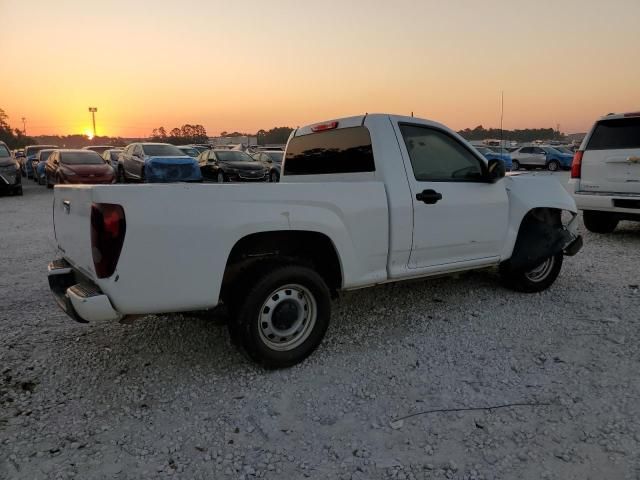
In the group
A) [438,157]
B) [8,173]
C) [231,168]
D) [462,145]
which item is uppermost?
[8,173]

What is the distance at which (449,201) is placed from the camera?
4.02 m

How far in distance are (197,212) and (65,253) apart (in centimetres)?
132

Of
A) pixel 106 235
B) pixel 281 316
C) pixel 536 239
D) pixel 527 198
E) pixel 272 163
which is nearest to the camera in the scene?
pixel 106 235

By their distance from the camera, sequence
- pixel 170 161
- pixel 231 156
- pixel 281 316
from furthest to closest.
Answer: pixel 231 156 < pixel 170 161 < pixel 281 316

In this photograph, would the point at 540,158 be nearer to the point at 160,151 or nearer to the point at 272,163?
the point at 272,163

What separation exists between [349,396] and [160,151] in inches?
684

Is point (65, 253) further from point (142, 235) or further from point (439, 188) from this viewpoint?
point (439, 188)

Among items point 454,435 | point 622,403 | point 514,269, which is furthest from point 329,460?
point 514,269

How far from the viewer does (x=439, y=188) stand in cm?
397

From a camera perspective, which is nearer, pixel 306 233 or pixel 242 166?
pixel 306 233

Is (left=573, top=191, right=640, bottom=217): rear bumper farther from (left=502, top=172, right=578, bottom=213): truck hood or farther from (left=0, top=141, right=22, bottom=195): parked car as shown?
(left=0, top=141, right=22, bottom=195): parked car

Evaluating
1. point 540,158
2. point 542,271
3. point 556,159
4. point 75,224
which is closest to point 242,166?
point 542,271

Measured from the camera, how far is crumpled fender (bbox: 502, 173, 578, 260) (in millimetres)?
4598

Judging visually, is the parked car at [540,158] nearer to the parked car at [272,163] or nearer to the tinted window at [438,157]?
the parked car at [272,163]
